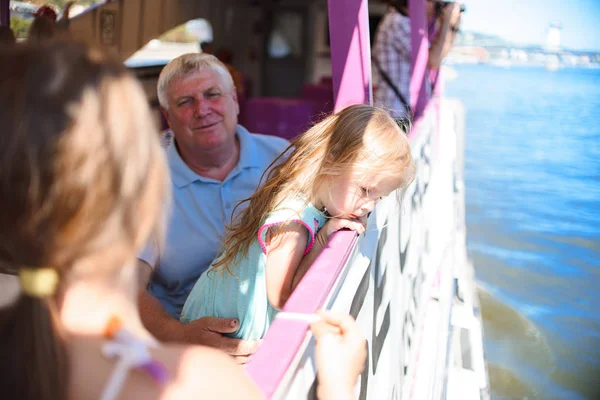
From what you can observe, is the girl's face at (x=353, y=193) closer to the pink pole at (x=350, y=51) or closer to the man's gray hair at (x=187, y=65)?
the pink pole at (x=350, y=51)

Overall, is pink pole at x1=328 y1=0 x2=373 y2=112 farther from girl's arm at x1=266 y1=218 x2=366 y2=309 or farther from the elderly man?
girl's arm at x1=266 y1=218 x2=366 y2=309

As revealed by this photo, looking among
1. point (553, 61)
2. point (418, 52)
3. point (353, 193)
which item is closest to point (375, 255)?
point (353, 193)

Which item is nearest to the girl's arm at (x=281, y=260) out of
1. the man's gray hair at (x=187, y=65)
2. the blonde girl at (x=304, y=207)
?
the blonde girl at (x=304, y=207)

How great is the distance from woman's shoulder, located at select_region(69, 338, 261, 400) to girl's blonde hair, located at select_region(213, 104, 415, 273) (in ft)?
2.79

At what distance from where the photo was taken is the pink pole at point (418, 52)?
170 inches

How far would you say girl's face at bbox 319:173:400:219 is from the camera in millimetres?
1685

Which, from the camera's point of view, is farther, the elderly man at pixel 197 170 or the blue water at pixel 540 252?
the blue water at pixel 540 252

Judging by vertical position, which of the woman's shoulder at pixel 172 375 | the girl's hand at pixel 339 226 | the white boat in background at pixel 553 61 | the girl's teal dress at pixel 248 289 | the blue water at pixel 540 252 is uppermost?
the white boat in background at pixel 553 61

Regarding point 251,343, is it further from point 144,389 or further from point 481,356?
point 481,356

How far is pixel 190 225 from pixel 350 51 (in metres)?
0.90

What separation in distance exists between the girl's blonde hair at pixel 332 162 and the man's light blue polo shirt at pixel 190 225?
0.43m

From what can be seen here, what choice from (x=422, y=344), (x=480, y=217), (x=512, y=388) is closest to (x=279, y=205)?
(x=422, y=344)

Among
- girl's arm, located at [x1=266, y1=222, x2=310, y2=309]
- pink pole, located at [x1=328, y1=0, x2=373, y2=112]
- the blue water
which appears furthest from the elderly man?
the blue water

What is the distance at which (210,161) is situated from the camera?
2.42 m
